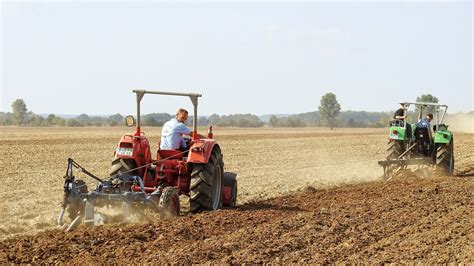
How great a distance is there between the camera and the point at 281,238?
Answer: 7078 millimetres

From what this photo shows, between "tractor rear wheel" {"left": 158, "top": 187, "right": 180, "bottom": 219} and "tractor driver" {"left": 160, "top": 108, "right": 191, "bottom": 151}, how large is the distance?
1252mm

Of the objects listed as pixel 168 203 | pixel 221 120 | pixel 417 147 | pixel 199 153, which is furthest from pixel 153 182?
pixel 221 120

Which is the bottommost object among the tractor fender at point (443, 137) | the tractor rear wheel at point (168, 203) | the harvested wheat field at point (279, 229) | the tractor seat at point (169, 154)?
the harvested wheat field at point (279, 229)

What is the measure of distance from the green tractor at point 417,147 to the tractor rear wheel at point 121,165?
25.7 ft

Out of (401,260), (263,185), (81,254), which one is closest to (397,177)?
(263,185)

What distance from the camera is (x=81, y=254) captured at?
6.31 meters

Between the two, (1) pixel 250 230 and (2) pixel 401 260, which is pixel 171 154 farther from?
(2) pixel 401 260

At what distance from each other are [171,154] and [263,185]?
489 cm

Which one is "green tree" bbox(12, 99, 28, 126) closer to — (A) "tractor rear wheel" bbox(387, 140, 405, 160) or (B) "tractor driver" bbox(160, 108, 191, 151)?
(A) "tractor rear wheel" bbox(387, 140, 405, 160)

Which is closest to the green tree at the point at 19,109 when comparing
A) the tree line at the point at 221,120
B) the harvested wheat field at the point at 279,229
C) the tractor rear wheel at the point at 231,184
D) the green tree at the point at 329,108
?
the tree line at the point at 221,120

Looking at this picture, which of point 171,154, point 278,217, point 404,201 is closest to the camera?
point 278,217

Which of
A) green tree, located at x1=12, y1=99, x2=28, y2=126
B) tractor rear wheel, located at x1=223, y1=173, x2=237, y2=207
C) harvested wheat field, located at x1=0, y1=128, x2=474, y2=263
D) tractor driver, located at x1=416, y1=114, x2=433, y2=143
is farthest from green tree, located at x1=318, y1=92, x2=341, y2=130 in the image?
tractor rear wheel, located at x1=223, y1=173, x2=237, y2=207

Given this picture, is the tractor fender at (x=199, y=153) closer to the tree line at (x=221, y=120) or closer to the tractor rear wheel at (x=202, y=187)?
the tractor rear wheel at (x=202, y=187)

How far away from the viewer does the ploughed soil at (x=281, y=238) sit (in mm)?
6223
